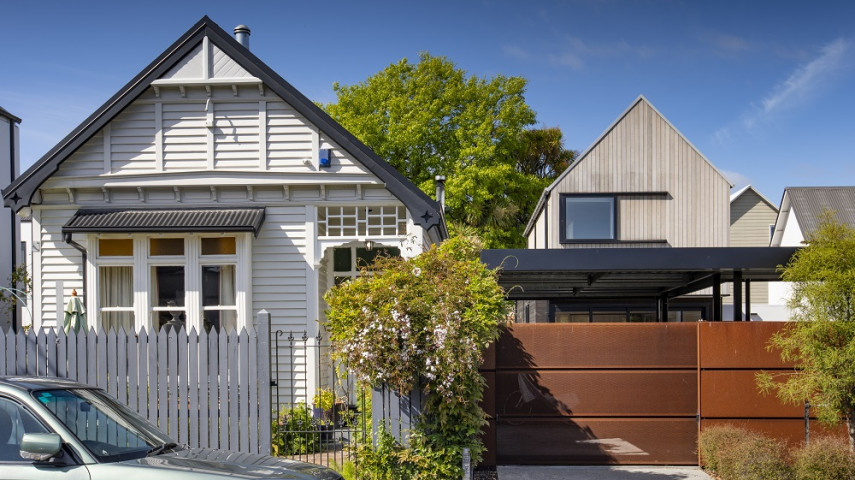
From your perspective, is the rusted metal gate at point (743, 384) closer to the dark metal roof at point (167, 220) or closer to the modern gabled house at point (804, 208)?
the dark metal roof at point (167, 220)

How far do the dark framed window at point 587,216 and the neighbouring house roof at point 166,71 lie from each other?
10.2 meters

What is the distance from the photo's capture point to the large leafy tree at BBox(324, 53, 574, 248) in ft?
98.3

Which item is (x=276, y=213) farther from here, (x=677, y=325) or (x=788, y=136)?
(x=788, y=136)

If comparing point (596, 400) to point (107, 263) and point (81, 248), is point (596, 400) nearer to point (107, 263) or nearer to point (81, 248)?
point (107, 263)

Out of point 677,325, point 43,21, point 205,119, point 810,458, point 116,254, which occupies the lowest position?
point 810,458

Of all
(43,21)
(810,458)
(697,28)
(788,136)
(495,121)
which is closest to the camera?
(810,458)

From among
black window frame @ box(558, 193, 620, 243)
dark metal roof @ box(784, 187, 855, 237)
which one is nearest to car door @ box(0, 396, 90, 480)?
black window frame @ box(558, 193, 620, 243)

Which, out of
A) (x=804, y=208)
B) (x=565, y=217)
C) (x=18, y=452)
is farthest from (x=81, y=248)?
(x=804, y=208)

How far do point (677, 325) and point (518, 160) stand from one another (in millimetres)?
26158

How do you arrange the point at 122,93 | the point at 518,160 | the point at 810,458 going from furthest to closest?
the point at 518,160 < the point at 122,93 < the point at 810,458

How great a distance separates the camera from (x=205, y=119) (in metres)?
12.1

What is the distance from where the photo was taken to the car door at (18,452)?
4730mm

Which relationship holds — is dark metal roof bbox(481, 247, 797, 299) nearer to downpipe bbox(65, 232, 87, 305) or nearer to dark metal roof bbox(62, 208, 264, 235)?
dark metal roof bbox(62, 208, 264, 235)

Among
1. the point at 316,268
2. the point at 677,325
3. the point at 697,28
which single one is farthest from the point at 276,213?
the point at 697,28
